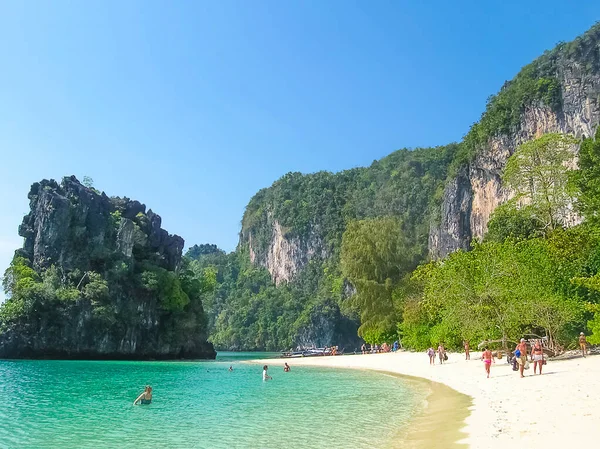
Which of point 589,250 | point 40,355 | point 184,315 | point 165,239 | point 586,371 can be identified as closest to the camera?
point 586,371

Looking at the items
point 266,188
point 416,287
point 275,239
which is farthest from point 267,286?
point 416,287

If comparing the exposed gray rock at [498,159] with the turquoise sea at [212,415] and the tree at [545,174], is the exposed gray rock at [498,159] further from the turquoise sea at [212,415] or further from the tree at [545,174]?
the turquoise sea at [212,415]

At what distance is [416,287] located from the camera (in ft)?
155

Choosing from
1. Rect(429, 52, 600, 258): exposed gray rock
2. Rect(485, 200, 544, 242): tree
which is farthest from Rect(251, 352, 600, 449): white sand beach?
Rect(429, 52, 600, 258): exposed gray rock

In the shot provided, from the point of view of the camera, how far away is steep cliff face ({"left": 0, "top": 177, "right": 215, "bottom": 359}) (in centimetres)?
5444

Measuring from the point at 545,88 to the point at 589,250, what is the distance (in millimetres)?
34345

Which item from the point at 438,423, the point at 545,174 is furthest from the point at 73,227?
the point at 438,423

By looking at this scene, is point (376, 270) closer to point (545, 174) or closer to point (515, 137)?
point (545, 174)

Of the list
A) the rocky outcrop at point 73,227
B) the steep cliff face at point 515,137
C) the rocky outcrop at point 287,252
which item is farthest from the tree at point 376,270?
the rocky outcrop at point 287,252

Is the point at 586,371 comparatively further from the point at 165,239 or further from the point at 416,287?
the point at 165,239

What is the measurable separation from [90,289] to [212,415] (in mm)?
45801

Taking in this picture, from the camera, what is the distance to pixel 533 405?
12.2 metres

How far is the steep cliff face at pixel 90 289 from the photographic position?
5444 cm

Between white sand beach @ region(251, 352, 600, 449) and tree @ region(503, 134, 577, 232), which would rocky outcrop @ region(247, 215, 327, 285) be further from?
white sand beach @ region(251, 352, 600, 449)
